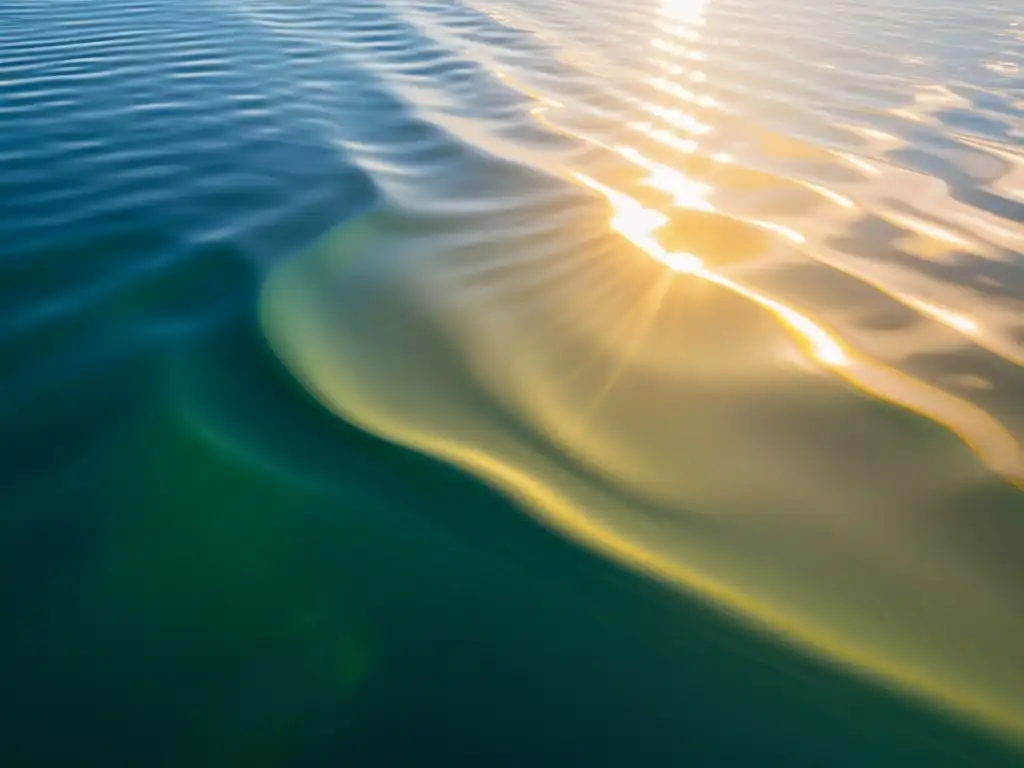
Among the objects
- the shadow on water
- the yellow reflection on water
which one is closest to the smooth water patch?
the yellow reflection on water

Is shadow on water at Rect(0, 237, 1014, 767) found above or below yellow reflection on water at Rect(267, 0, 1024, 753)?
→ below

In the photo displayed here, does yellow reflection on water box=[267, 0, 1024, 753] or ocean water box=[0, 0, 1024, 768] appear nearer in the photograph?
ocean water box=[0, 0, 1024, 768]

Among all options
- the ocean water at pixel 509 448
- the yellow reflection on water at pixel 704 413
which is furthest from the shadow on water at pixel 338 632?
the yellow reflection on water at pixel 704 413

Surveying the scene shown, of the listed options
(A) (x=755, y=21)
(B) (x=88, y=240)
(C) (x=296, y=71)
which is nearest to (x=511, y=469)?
(B) (x=88, y=240)

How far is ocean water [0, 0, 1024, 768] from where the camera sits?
1.57 meters

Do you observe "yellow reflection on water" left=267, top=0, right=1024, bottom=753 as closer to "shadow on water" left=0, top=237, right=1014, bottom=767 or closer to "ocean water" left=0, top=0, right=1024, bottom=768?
"ocean water" left=0, top=0, right=1024, bottom=768

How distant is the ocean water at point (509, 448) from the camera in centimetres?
157

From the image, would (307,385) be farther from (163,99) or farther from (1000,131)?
(1000,131)

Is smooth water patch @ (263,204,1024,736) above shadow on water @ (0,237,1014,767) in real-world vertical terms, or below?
above

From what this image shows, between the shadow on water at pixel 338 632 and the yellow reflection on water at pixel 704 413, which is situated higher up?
the yellow reflection on water at pixel 704 413

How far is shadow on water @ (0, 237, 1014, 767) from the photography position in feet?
4.93

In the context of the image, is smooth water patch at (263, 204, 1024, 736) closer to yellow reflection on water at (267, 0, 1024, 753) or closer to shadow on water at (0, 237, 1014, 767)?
yellow reflection on water at (267, 0, 1024, 753)

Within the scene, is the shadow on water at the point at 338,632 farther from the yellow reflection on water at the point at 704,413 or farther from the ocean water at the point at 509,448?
the yellow reflection on water at the point at 704,413

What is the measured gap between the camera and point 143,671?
1599mm
